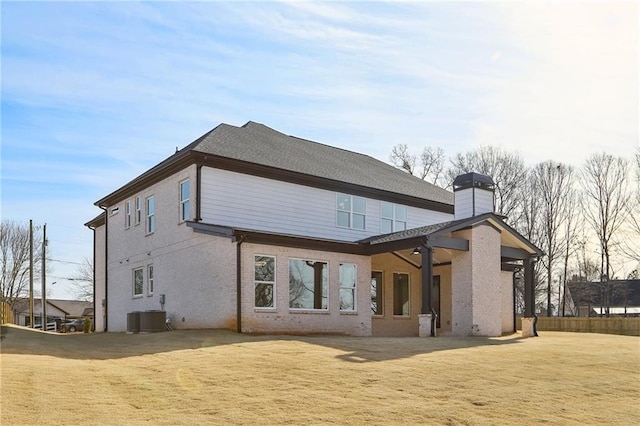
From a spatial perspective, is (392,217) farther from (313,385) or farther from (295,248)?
(313,385)

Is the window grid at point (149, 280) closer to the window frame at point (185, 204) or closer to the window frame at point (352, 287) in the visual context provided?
the window frame at point (185, 204)

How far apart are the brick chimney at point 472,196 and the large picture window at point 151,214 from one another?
38.9 feet

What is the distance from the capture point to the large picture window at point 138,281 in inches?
1038

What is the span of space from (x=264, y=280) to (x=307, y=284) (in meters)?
1.84

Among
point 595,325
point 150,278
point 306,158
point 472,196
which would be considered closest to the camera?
point 472,196

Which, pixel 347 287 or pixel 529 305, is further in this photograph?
pixel 529 305

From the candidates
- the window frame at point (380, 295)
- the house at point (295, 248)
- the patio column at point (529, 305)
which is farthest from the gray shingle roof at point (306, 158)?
the patio column at point (529, 305)

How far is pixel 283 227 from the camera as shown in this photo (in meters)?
24.3

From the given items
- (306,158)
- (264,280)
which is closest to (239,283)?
(264,280)

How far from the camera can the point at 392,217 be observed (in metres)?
28.4

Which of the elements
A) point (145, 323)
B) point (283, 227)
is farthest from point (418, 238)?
point (145, 323)

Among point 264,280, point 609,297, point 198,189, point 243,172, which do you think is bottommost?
point 609,297

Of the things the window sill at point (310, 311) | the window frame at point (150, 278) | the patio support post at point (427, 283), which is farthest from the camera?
the window frame at point (150, 278)

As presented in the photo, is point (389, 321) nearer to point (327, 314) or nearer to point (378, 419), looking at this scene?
point (327, 314)
